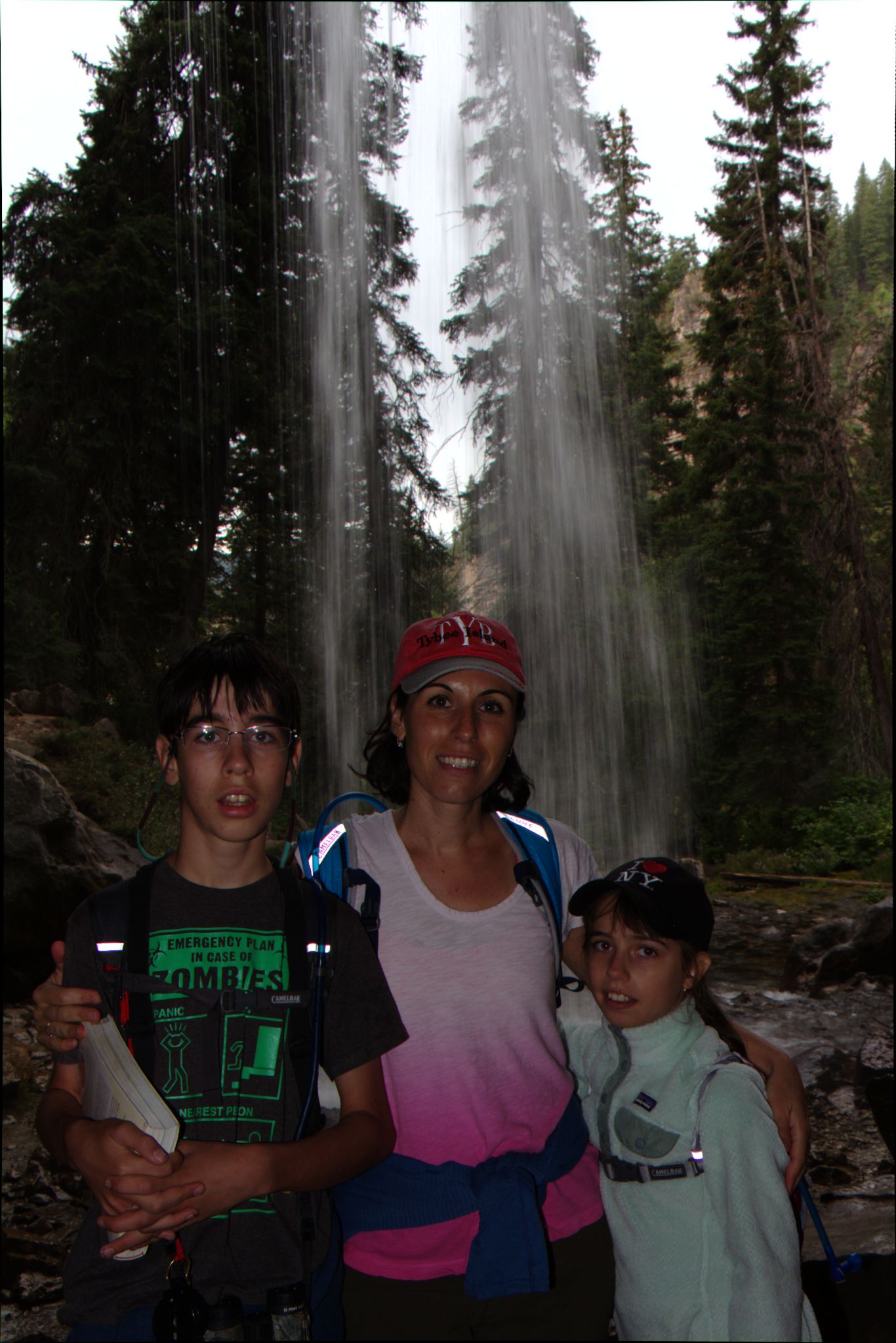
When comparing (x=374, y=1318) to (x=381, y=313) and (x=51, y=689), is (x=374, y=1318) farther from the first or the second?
(x=381, y=313)

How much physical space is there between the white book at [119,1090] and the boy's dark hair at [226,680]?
1.39 feet

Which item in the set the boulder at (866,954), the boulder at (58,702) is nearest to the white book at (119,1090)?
the boulder at (866,954)

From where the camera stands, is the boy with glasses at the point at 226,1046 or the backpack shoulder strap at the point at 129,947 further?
the backpack shoulder strap at the point at 129,947

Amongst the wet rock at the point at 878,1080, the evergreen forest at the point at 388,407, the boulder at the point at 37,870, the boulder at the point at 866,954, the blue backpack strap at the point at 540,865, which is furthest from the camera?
the evergreen forest at the point at 388,407

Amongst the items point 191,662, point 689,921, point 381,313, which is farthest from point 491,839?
point 381,313

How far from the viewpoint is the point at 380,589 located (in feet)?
23.6

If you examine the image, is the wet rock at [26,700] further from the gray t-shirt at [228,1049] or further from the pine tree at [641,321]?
the gray t-shirt at [228,1049]

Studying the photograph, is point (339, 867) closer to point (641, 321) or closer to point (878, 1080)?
point (878, 1080)

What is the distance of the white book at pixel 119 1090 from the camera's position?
108 cm

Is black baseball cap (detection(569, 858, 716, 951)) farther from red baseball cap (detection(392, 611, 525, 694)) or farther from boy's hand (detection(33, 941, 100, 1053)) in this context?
boy's hand (detection(33, 941, 100, 1053))

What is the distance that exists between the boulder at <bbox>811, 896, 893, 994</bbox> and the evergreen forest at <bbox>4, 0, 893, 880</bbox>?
1204mm

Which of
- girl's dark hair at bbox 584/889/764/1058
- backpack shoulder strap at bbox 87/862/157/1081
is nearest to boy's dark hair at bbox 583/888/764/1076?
girl's dark hair at bbox 584/889/764/1058

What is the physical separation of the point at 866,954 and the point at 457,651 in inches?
170

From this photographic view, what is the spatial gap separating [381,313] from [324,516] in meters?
2.02
